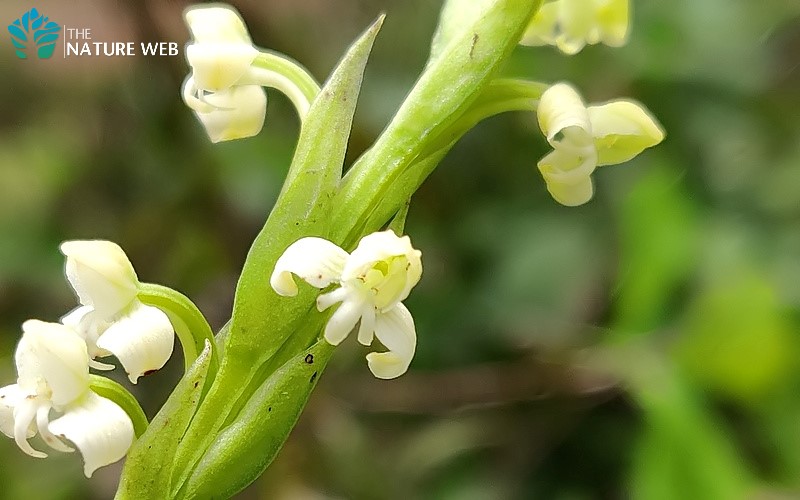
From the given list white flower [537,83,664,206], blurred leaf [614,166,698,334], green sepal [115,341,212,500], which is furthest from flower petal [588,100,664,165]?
blurred leaf [614,166,698,334]

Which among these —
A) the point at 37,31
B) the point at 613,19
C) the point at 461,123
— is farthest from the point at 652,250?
the point at 37,31

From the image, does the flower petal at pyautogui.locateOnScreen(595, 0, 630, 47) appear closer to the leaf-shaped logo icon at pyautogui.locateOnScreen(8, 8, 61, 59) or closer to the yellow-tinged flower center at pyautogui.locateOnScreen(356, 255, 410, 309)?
the yellow-tinged flower center at pyautogui.locateOnScreen(356, 255, 410, 309)

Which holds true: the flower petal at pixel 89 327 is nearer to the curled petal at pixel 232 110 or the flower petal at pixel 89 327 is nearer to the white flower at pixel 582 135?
the curled petal at pixel 232 110

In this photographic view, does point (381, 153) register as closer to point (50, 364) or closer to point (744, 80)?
point (50, 364)

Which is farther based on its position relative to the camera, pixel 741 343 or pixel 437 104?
pixel 741 343

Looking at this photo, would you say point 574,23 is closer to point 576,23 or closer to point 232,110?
point 576,23

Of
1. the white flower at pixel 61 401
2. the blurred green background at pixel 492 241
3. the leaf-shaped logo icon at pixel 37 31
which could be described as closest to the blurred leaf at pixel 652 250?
the blurred green background at pixel 492 241
